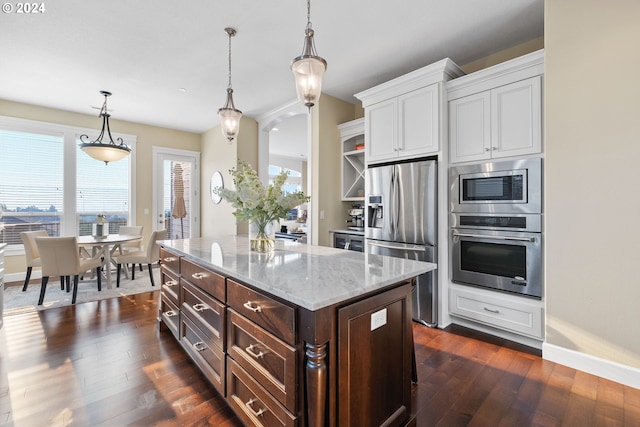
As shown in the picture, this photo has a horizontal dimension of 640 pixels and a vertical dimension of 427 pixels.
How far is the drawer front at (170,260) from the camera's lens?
230cm

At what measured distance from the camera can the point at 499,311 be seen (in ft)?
8.85

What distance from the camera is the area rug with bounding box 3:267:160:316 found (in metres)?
3.47

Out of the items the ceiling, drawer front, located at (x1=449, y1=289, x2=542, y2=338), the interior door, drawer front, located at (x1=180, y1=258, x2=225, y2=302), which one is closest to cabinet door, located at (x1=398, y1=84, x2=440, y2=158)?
the ceiling

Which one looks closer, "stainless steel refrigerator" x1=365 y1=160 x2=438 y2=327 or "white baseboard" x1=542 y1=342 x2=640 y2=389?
"white baseboard" x1=542 y1=342 x2=640 y2=389

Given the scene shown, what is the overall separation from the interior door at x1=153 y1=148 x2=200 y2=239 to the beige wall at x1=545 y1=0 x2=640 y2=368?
20.0ft

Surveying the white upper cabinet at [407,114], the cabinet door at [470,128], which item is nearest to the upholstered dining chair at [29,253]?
the white upper cabinet at [407,114]

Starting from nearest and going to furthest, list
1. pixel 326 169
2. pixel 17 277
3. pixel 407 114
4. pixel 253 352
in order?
1. pixel 253 352
2. pixel 407 114
3. pixel 326 169
4. pixel 17 277

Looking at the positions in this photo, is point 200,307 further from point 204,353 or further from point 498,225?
point 498,225

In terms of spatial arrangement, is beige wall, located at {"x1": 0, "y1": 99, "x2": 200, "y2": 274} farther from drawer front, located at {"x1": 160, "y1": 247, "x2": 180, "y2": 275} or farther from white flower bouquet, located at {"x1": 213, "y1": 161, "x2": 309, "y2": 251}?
white flower bouquet, located at {"x1": 213, "y1": 161, "x2": 309, "y2": 251}

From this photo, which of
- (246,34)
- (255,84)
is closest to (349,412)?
(246,34)

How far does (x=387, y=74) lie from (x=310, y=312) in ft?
11.2

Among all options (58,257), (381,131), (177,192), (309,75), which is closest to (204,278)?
(309,75)

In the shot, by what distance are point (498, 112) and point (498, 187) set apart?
2.26 ft

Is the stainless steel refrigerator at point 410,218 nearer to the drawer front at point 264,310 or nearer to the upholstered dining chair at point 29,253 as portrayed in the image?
the drawer front at point 264,310
